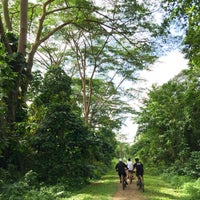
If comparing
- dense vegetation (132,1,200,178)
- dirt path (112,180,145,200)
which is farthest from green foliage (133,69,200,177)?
dirt path (112,180,145,200)

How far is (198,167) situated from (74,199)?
8.80 meters

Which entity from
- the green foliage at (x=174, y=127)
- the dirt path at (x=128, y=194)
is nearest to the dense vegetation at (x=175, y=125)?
the green foliage at (x=174, y=127)

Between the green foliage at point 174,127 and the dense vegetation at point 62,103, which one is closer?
the dense vegetation at point 62,103

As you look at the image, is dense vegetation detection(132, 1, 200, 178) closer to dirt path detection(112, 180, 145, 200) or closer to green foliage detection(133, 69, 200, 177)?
green foliage detection(133, 69, 200, 177)

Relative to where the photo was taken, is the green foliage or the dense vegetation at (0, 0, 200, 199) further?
the green foliage

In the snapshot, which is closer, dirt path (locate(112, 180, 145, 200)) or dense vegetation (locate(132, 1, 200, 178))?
dirt path (locate(112, 180, 145, 200))

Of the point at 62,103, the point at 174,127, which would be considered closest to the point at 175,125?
the point at 174,127

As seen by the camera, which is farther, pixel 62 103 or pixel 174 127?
Result: pixel 174 127

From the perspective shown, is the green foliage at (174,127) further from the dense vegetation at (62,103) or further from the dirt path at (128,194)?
the dirt path at (128,194)

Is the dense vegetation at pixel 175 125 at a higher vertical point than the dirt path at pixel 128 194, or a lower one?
higher

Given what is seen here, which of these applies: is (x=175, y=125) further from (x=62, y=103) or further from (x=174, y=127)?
(x=62, y=103)

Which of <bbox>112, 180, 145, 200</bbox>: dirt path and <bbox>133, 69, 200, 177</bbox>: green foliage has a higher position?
<bbox>133, 69, 200, 177</bbox>: green foliage

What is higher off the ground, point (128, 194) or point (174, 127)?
point (174, 127)

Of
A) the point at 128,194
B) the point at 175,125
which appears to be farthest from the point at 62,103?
the point at 175,125
